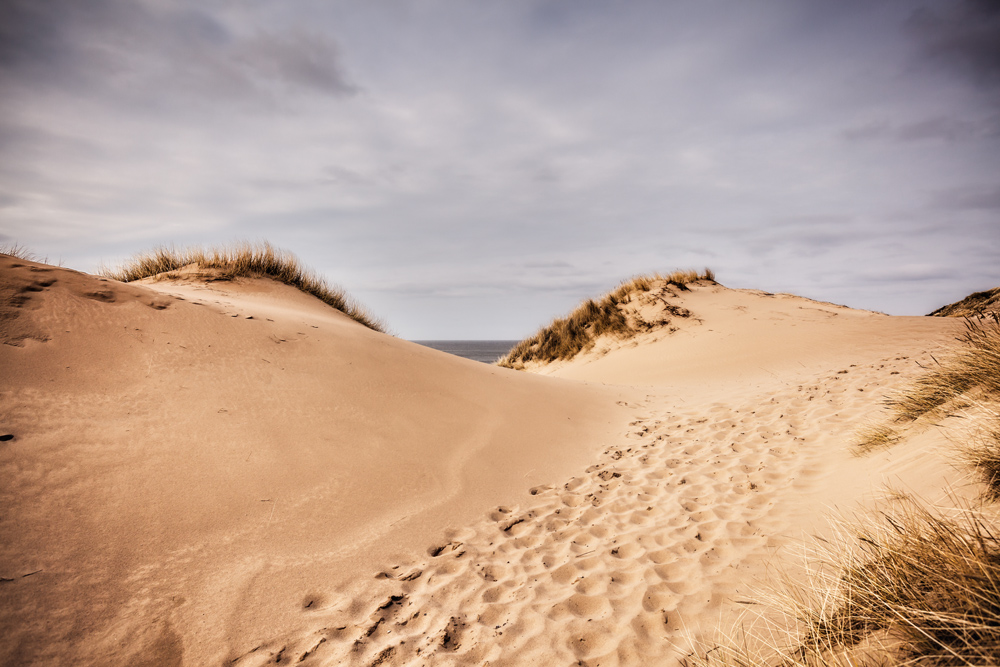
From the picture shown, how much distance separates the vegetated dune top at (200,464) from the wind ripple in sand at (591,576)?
1.05 ft

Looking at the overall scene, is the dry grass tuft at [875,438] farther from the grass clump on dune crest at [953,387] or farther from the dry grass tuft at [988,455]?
the dry grass tuft at [988,455]

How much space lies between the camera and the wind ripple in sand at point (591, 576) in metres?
2.35

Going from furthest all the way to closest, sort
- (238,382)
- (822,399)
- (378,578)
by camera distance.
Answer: (822,399) → (238,382) → (378,578)

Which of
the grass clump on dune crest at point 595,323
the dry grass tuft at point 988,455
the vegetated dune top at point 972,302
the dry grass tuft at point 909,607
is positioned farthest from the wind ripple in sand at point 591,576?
the vegetated dune top at point 972,302

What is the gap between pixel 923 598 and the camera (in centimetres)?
149

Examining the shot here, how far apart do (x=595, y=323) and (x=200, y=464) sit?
14.9 metres

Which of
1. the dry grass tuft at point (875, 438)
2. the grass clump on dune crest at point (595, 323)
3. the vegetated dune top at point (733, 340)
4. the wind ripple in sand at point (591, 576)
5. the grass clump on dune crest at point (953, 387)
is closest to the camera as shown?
the wind ripple in sand at point (591, 576)

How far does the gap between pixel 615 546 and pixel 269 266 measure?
938 centimetres

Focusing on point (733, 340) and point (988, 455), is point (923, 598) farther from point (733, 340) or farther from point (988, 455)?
point (733, 340)

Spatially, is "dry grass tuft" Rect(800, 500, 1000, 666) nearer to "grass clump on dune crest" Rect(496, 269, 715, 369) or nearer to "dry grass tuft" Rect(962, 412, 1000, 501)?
"dry grass tuft" Rect(962, 412, 1000, 501)

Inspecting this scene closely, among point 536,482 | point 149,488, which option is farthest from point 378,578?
point 536,482

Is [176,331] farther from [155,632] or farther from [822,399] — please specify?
[822,399]

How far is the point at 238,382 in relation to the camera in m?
4.32

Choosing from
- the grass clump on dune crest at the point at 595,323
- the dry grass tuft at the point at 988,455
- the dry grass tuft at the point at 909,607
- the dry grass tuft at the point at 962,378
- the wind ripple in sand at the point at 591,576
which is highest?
the grass clump on dune crest at the point at 595,323
